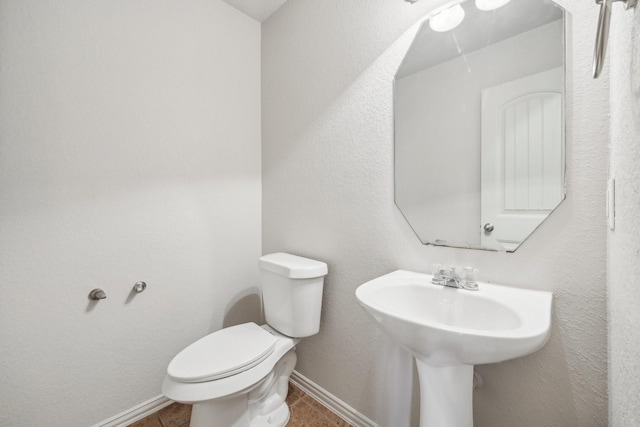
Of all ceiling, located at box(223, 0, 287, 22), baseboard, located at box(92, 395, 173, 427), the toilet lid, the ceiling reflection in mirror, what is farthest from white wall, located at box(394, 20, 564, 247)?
baseboard, located at box(92, 395, 173, 427)

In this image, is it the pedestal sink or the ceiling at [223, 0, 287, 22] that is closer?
the pedestal sink

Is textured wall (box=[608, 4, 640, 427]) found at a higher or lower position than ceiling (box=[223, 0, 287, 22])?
lower

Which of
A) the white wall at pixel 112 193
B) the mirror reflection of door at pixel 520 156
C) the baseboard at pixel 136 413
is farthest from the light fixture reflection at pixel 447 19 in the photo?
the baseboard at pixel 136 413

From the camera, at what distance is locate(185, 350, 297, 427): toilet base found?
1065 millimetres

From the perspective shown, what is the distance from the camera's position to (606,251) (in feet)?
2.40

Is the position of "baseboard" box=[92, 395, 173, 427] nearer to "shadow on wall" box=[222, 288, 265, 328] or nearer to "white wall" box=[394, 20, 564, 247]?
"shadow on wall" box=[222, 288, 265, 328]

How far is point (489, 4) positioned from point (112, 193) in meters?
1.74

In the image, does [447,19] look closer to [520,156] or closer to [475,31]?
[475,31]

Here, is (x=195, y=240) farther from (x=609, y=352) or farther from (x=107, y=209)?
(x=609, y=352)

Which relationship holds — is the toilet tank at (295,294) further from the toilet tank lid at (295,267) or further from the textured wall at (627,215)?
the textured wall at (627,215)

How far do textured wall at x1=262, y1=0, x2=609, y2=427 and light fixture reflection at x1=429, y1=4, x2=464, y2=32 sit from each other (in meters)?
0.08

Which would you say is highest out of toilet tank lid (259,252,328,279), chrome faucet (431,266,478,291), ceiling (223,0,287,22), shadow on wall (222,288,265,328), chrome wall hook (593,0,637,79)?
ceiling (223,0,287,22)

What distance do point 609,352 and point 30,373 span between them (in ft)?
6.54

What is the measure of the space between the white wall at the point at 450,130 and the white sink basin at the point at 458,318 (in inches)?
8.1
